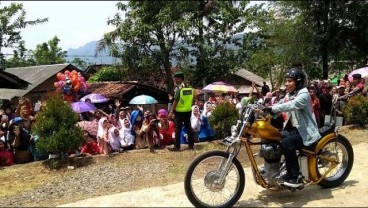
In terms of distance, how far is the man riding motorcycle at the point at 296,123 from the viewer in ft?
18.2

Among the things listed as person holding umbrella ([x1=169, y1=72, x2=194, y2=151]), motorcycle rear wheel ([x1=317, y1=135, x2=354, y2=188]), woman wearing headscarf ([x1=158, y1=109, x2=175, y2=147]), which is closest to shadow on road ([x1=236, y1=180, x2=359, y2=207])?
motorcycle rear wheel ([x1=317, y1=135, x2=354, y2=188])

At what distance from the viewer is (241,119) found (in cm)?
548

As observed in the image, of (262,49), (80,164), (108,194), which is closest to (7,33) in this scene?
(80,164)

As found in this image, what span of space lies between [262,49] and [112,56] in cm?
969

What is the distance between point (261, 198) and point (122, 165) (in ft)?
11.1

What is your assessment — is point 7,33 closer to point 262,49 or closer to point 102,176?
point 102,176

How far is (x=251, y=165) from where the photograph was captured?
224 inches

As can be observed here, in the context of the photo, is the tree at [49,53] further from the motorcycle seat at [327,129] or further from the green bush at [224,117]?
the motorcycle seat at [327,129]

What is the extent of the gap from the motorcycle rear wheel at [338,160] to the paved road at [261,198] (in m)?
0.12

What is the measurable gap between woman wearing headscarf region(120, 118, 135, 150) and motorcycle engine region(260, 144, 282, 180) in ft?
15.6

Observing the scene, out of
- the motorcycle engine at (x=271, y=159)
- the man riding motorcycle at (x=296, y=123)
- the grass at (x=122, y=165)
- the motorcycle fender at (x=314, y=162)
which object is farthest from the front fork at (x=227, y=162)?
the grass at (x=122, y=165)

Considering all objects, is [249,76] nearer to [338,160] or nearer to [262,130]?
[338,160]

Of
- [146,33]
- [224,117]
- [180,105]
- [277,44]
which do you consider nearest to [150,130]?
[180,105]

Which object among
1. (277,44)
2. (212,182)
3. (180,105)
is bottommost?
(212,182)
